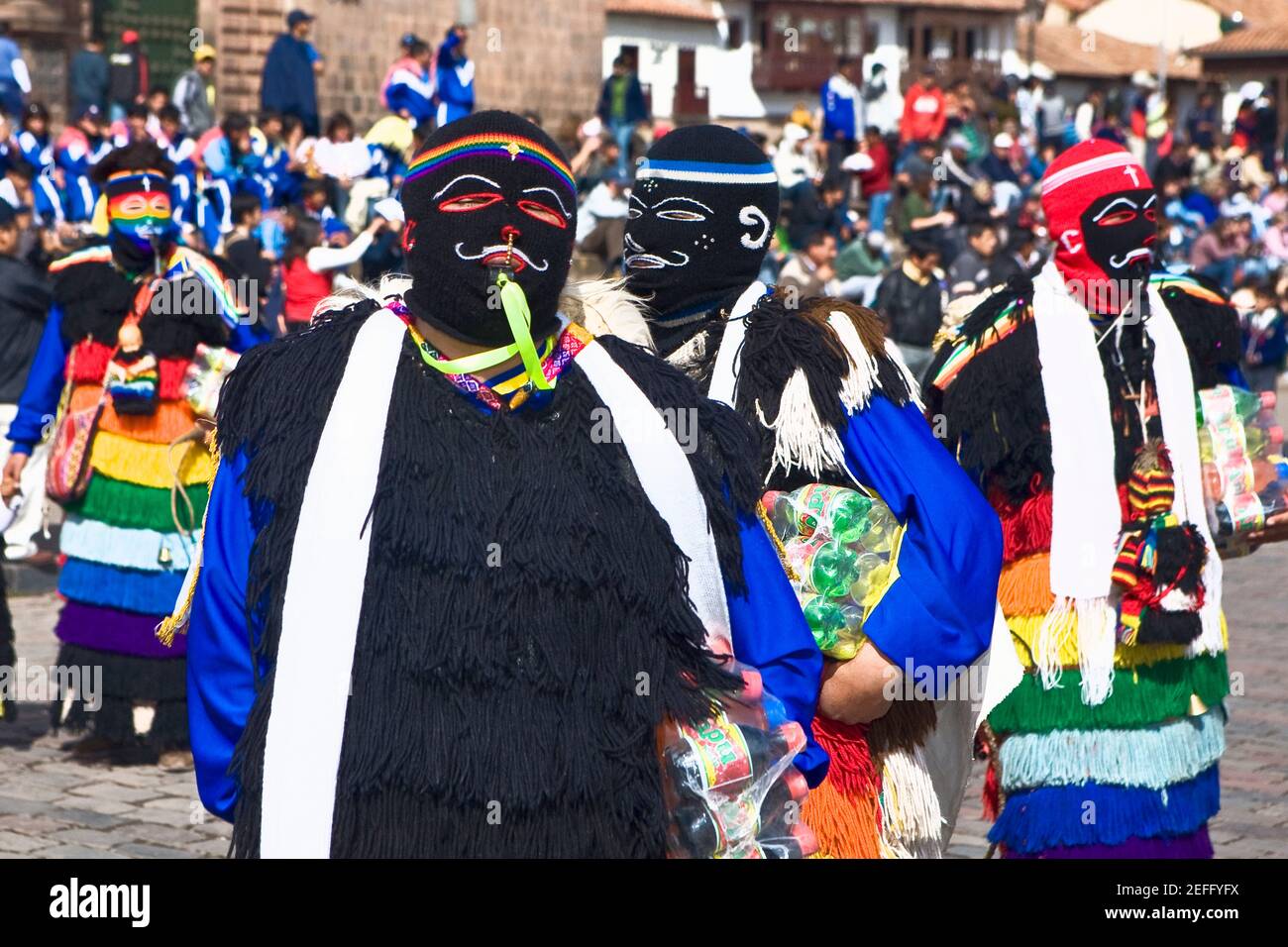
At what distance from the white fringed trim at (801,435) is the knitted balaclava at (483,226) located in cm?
83

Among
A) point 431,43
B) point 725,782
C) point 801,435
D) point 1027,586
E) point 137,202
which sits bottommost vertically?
point 725,782

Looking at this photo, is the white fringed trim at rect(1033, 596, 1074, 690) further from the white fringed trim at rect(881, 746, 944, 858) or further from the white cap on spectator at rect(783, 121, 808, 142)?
the white cap on spectator at rect(783, 121, 808, 142)

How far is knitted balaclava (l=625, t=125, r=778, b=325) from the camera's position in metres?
3.57

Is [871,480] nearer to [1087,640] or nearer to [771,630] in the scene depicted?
[771,630]

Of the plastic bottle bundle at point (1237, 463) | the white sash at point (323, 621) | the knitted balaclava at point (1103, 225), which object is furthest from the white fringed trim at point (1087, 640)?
the white sash at point (323, 621)

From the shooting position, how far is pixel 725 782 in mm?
2602

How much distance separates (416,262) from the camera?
2662 millimetres

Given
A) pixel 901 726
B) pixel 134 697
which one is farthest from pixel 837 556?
pixel 134 697

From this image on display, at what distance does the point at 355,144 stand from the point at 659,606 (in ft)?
50.4

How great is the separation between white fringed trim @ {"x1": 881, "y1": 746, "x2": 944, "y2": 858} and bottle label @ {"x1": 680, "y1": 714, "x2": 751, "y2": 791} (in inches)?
39.7

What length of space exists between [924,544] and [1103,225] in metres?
1.73

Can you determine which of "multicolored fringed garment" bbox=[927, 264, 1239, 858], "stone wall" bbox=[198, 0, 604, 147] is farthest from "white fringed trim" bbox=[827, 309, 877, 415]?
"stone wall" bbox=[198, 0, 604, 147]

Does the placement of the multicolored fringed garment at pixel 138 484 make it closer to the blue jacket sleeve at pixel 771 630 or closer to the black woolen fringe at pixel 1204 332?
the black woolen fringe at pixel 1204 332
